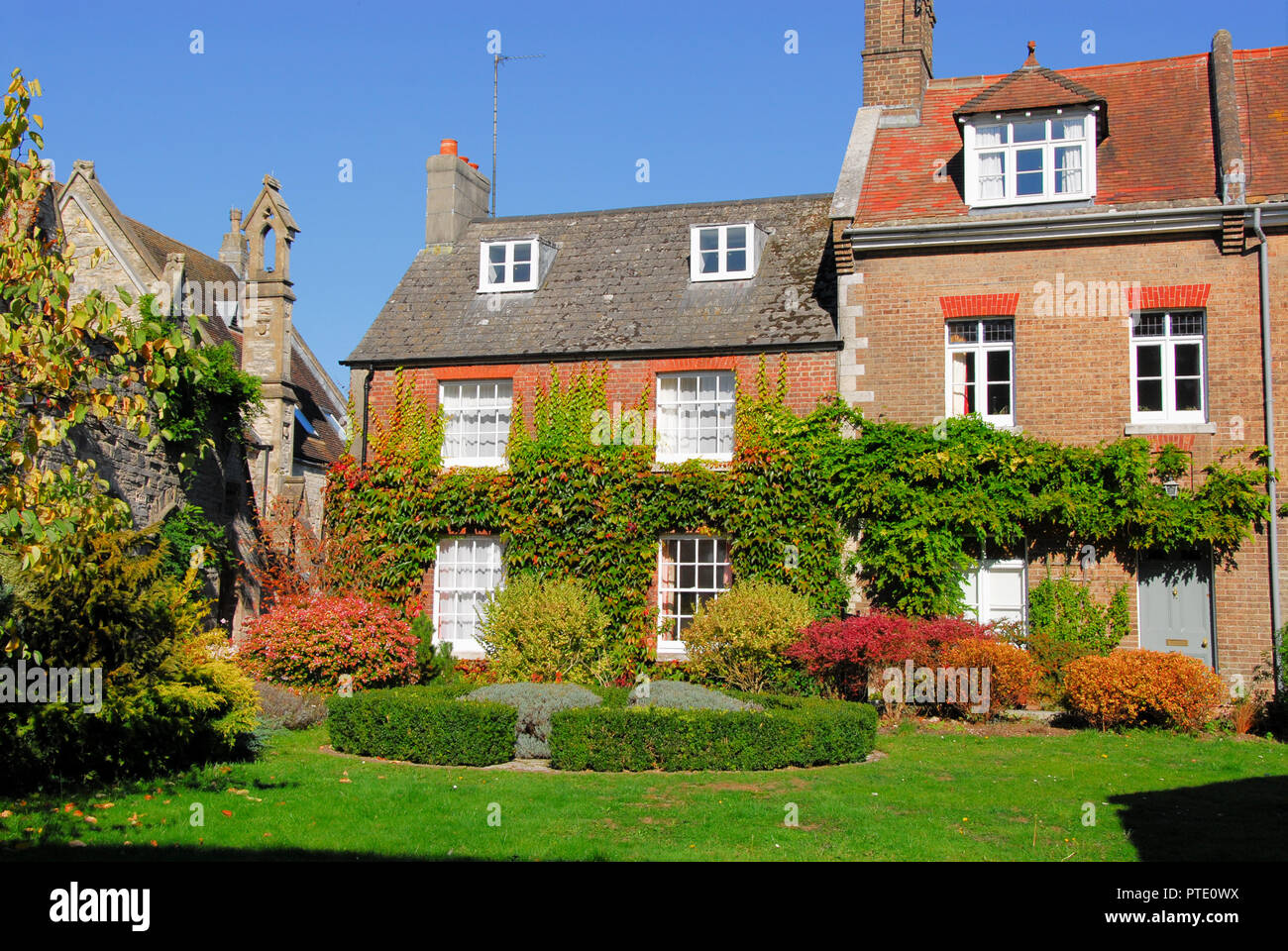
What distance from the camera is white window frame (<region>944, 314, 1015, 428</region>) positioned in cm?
1897

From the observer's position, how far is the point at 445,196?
24609 millimetres

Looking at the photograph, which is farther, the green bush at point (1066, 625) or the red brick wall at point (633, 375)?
the red brick wall at point (633, 375)

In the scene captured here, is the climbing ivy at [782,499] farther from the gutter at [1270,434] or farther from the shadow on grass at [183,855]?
the shadow on grass at [183,855]

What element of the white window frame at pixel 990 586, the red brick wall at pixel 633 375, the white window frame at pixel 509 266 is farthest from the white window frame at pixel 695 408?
the white window frame at pixel 990 586

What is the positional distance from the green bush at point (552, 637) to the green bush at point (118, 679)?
22.8ft

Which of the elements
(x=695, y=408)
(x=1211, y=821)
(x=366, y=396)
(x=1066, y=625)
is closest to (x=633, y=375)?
(x=695, y=408)

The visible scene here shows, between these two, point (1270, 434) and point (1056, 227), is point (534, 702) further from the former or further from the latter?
point (1270, 434)

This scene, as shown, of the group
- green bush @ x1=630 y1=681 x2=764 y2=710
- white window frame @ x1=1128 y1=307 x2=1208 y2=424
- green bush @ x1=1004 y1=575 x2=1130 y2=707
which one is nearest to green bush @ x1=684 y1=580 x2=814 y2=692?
green bush @ x1=630 y1=681 x2=764 y2=710

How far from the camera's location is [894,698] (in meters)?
16.7

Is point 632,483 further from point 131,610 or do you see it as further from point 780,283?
point 131,610

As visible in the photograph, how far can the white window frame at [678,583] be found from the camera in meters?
20.2

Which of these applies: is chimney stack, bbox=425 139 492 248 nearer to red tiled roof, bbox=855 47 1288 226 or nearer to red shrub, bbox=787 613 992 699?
red tiled roof, bbox=855 47 1288 226

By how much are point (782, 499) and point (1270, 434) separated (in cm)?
754
